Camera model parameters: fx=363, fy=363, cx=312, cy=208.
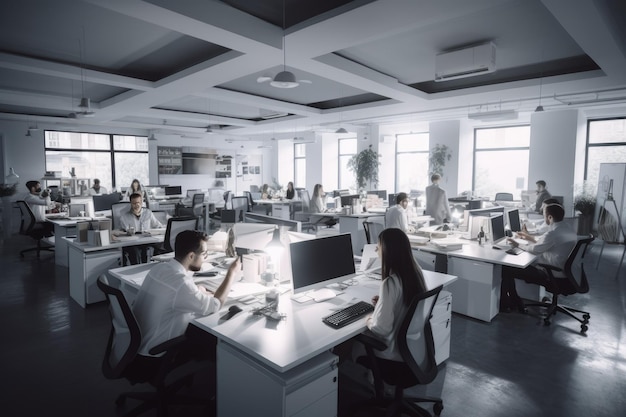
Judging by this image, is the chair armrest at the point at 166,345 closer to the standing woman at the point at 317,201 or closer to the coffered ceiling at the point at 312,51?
the coffered ceiling at the point at 312,51

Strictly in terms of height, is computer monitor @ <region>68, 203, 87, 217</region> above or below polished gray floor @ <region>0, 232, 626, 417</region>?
above

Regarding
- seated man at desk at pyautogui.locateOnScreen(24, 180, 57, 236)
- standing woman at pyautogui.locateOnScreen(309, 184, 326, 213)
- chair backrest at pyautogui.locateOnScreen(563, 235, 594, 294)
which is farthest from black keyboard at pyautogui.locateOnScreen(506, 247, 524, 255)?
seated man at desk at pyautogui.locateOnScreen(24, 180, 57, 236)

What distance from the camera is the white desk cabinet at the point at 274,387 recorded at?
1.96 meters

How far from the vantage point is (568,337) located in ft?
13.0

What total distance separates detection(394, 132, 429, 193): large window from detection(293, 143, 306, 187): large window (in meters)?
4.75

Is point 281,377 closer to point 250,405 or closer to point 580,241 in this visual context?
point 250,405

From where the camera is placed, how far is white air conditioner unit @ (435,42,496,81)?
4.90m

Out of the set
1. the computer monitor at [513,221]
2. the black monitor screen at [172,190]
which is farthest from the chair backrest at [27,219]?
the computer monitor at [513,221]

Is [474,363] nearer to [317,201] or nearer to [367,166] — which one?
[317,201]

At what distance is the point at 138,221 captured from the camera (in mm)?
5703

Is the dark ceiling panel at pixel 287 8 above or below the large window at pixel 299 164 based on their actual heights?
above

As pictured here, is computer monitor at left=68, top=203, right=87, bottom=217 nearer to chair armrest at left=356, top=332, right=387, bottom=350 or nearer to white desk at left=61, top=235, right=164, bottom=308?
white desk at left=61, top=235, right=164, bottom=308

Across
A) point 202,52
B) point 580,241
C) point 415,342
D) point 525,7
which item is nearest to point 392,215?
point 580,241

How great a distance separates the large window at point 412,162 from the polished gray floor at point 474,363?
8532 mm
